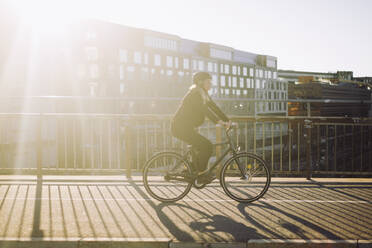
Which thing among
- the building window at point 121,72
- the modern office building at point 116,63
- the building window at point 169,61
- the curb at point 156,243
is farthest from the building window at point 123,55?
the curb at point 156,243

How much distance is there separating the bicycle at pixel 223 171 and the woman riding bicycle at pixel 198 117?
0.14 metres

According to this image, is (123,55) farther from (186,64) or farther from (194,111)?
(194,111)

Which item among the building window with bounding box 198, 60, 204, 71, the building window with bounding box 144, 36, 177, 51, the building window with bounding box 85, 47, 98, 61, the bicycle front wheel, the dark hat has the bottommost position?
the bicycle front wheel

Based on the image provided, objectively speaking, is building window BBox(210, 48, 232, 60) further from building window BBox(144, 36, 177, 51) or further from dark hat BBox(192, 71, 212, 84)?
dark hat BBox(192, 71, 212, 84)

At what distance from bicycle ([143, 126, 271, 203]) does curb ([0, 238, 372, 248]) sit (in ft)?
5.72

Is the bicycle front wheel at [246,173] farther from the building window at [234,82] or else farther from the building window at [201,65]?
the building window at [234,82]

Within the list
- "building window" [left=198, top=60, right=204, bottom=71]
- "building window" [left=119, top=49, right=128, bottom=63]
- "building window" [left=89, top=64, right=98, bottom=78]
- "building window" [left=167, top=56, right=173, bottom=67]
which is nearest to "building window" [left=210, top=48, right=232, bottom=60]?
"building window" [left=198, top=60, right=204, bottom=71]

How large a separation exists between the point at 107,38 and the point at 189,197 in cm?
5551

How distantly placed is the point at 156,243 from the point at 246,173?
219 cm

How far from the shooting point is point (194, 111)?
18.5ft

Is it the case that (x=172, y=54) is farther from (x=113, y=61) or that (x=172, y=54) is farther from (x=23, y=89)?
(x=23, y=89)

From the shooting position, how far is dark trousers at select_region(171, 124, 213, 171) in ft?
18.5

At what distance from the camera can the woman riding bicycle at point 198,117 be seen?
18.4ft

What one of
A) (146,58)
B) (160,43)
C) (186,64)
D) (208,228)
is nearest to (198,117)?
(208,228)
